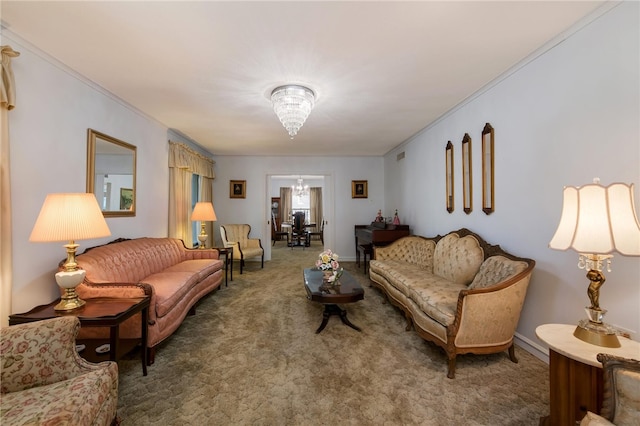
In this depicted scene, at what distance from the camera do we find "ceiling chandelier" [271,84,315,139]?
2830mm

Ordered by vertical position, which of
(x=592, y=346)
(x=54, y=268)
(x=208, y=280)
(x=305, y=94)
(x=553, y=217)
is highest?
(x=305, y=94)

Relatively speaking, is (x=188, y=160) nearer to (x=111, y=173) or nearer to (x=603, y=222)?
(x=111, y=173)

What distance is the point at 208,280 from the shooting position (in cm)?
368

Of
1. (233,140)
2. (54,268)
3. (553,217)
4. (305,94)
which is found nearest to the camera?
(553,217)

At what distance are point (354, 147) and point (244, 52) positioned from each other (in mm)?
3841

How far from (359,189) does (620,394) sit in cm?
583

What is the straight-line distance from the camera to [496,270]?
2502 millimetres

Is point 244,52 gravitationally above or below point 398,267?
above

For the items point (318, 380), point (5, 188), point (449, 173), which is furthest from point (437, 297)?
point (5, 188)

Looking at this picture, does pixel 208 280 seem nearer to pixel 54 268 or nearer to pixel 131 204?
pixel 131 204

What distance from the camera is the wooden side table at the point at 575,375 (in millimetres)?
1280

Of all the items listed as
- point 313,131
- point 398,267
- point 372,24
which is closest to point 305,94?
point 372,24

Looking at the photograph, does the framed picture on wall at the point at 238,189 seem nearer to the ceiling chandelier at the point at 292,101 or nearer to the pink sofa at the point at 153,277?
the pink sofa at the point at 153,277

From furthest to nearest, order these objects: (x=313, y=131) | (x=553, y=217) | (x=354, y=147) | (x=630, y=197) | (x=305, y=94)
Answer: (x=354, y=147), (x=313, y=131), (x=305, y=94), (x=553, y=217), (x=630, y=197)
